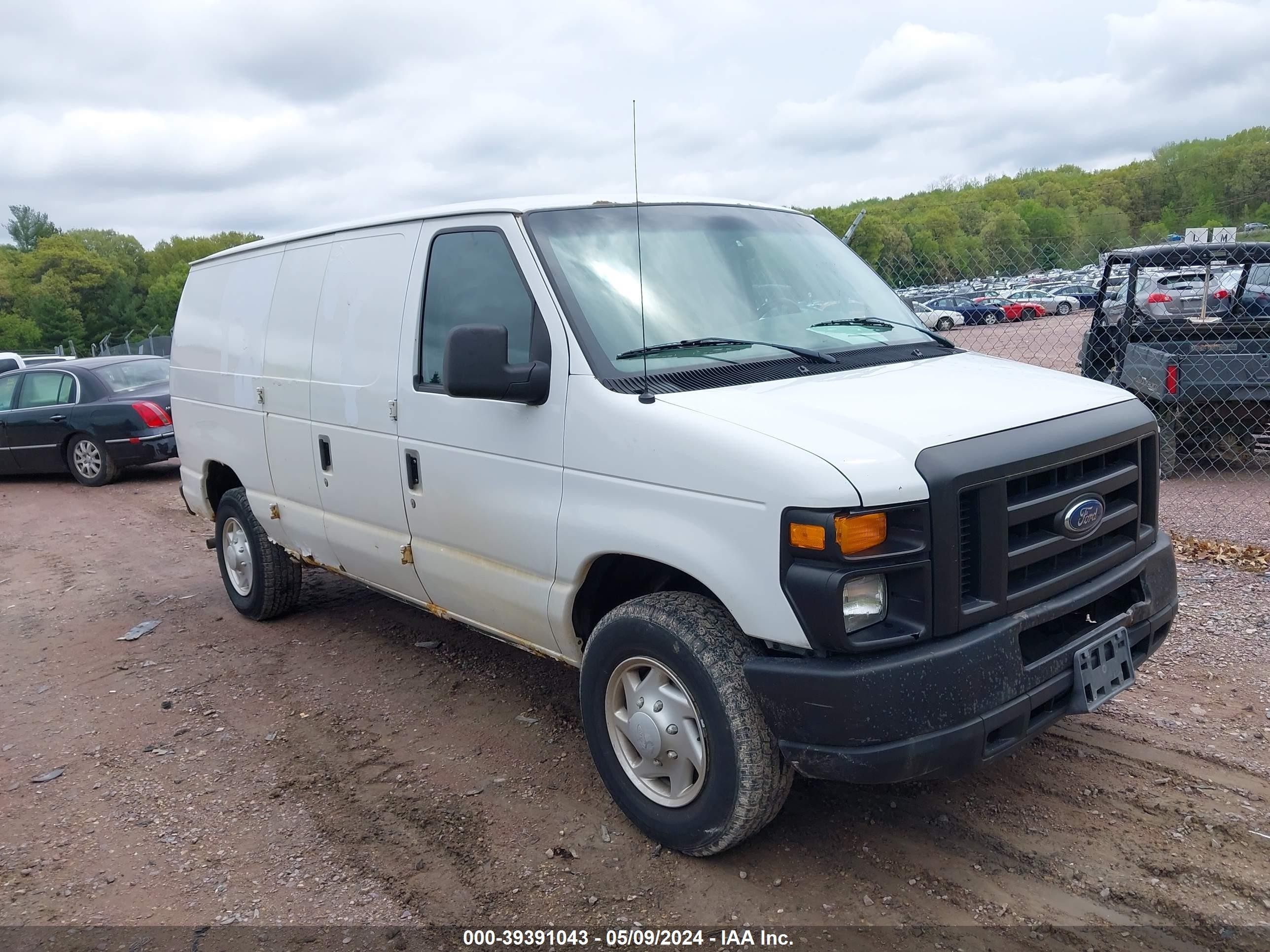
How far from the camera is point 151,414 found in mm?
11742

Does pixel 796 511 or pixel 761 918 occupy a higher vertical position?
pixel 796 511

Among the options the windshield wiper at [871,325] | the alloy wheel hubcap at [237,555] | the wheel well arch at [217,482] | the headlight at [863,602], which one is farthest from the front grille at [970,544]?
the wheel well arch at [217,482]

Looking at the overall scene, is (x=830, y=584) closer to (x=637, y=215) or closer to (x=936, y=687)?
(x=936, y=687)

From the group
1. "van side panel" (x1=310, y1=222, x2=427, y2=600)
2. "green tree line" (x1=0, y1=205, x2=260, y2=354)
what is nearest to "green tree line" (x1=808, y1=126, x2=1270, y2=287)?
"van side panel" (x1=310, y1=222, x2=427, y2=600)

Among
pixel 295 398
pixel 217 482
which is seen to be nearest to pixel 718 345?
pixel 295 398

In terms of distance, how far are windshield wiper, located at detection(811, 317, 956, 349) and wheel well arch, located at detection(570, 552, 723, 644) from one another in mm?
1226

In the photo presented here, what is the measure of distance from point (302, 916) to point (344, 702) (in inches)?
72.3

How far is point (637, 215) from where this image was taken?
152 inches

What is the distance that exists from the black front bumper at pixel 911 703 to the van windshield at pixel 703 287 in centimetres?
124

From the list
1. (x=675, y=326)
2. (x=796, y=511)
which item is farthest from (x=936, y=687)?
(x=675, y=326)

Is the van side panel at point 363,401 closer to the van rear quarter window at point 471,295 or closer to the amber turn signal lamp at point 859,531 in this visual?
the van rear quarter window at point 471,295

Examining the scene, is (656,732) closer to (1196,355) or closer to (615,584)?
(615,584)

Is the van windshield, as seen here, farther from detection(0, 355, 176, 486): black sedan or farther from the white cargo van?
detection(0, 355, 176, 486): black sedan

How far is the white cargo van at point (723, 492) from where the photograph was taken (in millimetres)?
2816
